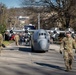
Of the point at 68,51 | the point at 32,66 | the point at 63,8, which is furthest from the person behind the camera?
the point at 63,8

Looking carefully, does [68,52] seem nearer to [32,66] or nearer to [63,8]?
[32,66]

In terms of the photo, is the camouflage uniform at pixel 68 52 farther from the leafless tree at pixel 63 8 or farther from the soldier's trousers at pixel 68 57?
the leafless tree at pixel 63 8

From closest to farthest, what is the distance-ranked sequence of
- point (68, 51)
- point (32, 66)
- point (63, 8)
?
point (68, 51) → point (32, 66) → point (63, 8)

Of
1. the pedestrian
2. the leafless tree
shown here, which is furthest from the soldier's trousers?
the leafless tree

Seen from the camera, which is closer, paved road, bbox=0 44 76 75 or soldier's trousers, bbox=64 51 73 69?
paved road, bbox=0 44 76 75

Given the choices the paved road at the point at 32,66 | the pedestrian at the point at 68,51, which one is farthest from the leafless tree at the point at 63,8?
the pedestrian at the point at 68,51

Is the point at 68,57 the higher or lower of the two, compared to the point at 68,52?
lower

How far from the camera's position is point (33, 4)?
62344 millimetres

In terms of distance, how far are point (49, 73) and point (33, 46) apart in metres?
16.5

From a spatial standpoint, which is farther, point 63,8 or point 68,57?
point 63,8

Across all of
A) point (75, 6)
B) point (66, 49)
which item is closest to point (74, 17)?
point (75, 6)

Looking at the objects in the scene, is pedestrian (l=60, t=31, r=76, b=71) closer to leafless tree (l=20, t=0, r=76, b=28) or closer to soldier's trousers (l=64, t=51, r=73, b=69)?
soldier's trousers (l=64, t=51, r=73, b=69)

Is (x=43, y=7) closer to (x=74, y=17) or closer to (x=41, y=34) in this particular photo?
(x=74, y=17)

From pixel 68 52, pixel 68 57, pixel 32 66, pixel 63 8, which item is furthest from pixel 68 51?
pixel 63 8
